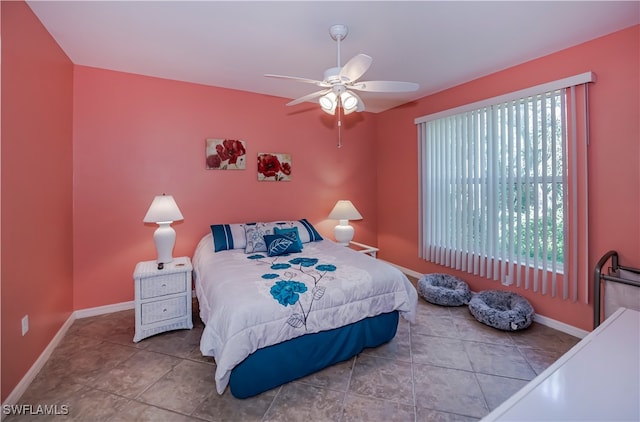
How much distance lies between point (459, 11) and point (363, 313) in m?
2.32

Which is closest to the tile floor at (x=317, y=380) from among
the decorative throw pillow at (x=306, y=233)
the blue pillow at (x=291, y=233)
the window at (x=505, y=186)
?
the window at (x=505, y=186)

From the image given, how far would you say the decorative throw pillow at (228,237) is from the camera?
2.99 meters

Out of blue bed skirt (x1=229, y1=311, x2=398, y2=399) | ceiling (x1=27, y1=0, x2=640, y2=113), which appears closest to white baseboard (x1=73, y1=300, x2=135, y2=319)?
blue bed skirt (x1=229, y1=311, x2=398, y2=399)

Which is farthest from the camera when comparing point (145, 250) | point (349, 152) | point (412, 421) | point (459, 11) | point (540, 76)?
point (349, 152)

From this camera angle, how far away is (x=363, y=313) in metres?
2.07

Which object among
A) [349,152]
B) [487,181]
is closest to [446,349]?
[487,181]

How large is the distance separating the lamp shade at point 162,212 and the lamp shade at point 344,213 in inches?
77.4

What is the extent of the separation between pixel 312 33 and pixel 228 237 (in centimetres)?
216

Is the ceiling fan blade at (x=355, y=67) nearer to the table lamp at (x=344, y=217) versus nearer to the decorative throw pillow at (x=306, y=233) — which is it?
the decorative throw pillow at (x=306, y=233)

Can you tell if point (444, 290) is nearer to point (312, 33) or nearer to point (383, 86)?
point (383, 86)

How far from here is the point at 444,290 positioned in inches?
123

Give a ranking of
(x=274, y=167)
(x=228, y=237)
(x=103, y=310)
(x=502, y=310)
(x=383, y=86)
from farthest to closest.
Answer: (x=274, y=167)
(x=228, y=237)
(x=103, y=310)
(x=502, y=310)
(x=383, y=86)

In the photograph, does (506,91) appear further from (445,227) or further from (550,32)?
(445,227)

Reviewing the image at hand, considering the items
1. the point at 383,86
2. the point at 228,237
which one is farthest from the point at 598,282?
the point at 228,237
